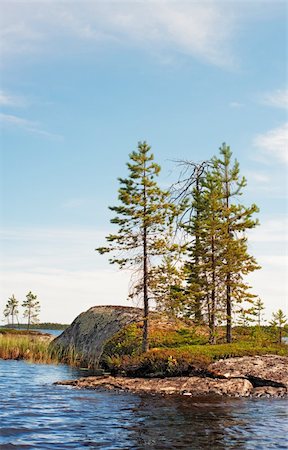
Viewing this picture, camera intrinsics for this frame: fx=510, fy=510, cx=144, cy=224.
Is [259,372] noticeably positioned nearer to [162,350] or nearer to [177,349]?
[177,349]

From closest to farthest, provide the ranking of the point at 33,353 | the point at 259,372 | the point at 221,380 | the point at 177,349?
the point at 221,380
the point at 259,372
the point at 177,349
the point at 33,353

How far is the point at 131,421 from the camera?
16.0 m

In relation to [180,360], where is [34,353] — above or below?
below

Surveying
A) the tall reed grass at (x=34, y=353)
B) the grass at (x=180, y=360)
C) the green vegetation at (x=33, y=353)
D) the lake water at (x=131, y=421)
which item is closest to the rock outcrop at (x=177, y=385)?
the grass at (x=180, y=360)

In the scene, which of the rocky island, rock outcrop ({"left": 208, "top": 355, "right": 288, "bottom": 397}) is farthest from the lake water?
rock outcrop ({"left": 208, "top": 355, "right": 288, "bottom": 397})

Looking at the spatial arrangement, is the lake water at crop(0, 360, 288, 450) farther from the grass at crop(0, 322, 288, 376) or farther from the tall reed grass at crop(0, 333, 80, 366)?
the tall reed grass at crop(0, 333, 80, 366)

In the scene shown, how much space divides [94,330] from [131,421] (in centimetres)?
1942

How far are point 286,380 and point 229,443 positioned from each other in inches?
385

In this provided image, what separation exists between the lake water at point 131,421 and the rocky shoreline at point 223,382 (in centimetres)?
125

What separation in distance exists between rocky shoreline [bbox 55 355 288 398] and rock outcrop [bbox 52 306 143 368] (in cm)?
874

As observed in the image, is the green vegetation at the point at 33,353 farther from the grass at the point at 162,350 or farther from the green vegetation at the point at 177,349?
the green vegetation at the point at 177,349

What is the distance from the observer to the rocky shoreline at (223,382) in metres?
22.0

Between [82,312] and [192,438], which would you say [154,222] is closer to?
[82,312]

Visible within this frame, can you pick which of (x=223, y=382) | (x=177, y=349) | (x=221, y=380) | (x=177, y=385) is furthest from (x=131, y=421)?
(x=177, y=349)
